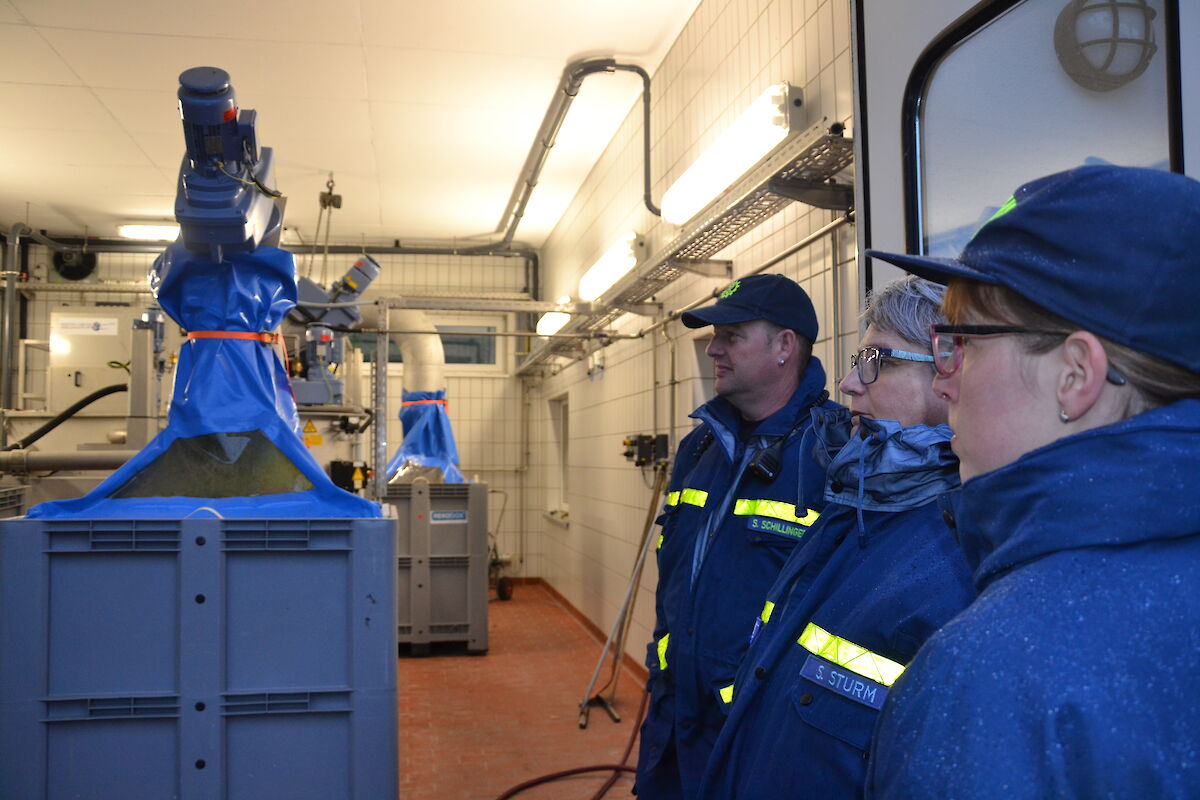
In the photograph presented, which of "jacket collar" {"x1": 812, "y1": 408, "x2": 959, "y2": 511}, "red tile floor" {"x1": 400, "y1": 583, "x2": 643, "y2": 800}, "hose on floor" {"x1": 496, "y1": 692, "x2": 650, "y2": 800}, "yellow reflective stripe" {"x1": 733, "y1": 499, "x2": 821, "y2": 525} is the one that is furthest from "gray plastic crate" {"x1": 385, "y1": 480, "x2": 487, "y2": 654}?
"jacket collar" {"x1": 812, "y1": 408, "x2": 959, "y2": 511}

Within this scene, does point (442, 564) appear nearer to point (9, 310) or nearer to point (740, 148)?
point (740, 148)

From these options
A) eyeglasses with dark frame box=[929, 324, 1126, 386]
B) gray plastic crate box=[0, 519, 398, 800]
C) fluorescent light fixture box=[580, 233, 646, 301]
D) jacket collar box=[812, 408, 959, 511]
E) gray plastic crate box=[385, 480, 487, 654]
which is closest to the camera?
eyeglasses with dark frame box=[929, 324, 1126, 386]

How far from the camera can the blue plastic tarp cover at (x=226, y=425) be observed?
7.41ft

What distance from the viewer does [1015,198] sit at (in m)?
0.74

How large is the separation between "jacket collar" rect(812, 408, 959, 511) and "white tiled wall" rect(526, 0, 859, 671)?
5.57 ft

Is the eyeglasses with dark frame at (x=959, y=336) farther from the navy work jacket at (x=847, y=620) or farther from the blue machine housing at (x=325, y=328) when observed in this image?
the blue machine housing at (x=325, y=328)

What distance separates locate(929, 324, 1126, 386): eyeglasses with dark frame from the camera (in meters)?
0.67

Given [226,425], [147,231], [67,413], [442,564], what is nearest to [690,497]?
[226,425]

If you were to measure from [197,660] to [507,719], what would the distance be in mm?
3103

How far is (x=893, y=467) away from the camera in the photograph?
4.11ft

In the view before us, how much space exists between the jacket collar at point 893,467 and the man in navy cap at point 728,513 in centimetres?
54

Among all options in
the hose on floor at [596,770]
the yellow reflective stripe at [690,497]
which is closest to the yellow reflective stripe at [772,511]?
the yellow reflective stripe at [690,497]

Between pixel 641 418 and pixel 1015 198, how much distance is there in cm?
506

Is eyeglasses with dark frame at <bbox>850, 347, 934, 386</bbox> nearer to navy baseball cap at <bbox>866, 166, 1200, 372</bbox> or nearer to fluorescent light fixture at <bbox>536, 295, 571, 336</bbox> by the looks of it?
navy baseball cap at <bbox>866, 166, 1200, 372</bbox>
